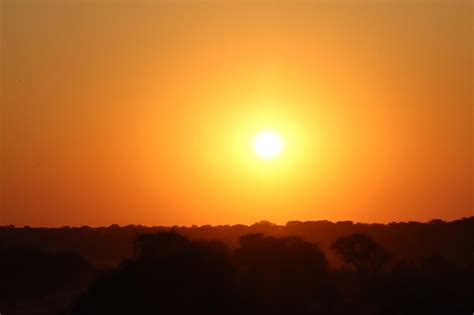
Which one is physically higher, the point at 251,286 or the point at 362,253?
the point at 362,253

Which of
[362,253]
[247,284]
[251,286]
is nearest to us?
[247,284]

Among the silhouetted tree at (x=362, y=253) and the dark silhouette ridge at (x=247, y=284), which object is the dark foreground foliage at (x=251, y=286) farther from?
the silhouetted tree at (x=362, y=253)

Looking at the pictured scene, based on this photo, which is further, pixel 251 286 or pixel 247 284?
pixel 251 286

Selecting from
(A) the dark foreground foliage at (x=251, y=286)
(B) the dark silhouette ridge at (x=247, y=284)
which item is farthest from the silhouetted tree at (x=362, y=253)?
(A) the dark foreground foliage at (x=251, y=286)

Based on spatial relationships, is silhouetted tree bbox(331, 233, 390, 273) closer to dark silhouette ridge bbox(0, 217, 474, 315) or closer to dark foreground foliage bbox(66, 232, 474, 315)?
dark silhouette ridge bbox(0, 217, 474, 315)

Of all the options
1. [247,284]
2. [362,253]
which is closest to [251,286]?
[247,284]

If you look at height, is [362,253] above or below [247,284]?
above

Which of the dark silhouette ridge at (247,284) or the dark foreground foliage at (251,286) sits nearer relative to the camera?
the dark foreground foliage at (251,286)

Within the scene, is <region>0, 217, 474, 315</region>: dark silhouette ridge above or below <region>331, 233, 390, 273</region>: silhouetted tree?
below

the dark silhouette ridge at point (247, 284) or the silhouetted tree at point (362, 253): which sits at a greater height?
the silhouetted tree at point (362, 253)

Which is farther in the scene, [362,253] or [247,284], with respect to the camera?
[362,253]

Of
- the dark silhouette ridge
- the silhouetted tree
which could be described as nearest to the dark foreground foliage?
the dark silhouette ridge

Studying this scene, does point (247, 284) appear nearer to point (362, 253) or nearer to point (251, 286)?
point (251, 286)

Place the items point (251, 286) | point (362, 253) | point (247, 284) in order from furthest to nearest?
point (362, 253), point (251, 286), point (247, 284)
